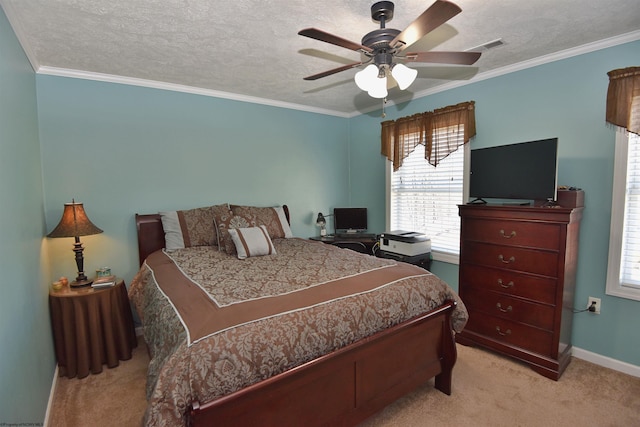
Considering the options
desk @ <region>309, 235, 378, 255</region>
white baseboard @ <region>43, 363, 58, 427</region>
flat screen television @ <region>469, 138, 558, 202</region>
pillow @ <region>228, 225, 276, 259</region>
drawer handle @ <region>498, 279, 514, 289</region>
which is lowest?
white baseboard @ <region>43, 363, 58, 427</region>

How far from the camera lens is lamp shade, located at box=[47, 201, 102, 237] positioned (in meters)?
2.40

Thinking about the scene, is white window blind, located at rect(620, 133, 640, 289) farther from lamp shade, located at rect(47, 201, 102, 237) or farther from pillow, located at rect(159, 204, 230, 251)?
lamp shade, located at rect(47, 201, 102, 237)

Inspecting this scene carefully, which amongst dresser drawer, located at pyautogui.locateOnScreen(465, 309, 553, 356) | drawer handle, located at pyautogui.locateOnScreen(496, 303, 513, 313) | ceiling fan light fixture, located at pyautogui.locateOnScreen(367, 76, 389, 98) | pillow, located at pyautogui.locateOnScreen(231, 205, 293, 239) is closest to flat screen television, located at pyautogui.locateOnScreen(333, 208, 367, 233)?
pillow, located at pyautogui.locateOnScreen(231, 205, 293, 239)

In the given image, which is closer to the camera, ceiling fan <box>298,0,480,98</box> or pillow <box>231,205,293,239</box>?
ceiling fan <box>298,0,480,98</box>

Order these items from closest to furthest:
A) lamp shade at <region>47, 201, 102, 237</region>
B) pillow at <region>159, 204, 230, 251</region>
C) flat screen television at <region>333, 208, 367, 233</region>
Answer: lamp shade at <region>47, 201, 102, 237</region> → pillow at <region>159, 204, 230, 251</region> → flat screen television at <region>333, 208, 367, 233</region>

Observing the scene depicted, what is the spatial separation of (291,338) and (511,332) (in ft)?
6.71

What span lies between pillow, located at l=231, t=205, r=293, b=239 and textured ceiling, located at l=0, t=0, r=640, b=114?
4.31 feet

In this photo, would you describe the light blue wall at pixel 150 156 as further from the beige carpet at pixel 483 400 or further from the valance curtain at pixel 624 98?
Answer: the valance curtain at pixel 624 98

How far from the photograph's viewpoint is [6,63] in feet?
5.50

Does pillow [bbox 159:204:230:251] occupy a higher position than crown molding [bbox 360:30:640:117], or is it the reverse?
crown molding [bbox 360:30:640:117]

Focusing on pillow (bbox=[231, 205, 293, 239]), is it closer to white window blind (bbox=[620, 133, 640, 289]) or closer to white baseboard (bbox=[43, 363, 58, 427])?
white baseboard (bbox=[43, 363, 58, 427])

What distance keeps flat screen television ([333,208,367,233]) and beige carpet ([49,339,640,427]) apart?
80.0 inches

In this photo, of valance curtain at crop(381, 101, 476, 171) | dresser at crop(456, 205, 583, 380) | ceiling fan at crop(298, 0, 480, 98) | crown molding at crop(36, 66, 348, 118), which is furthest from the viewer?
valance curtain at crop(381, 101, 476, 171)

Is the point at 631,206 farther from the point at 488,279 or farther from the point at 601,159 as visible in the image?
the point at 488,279
